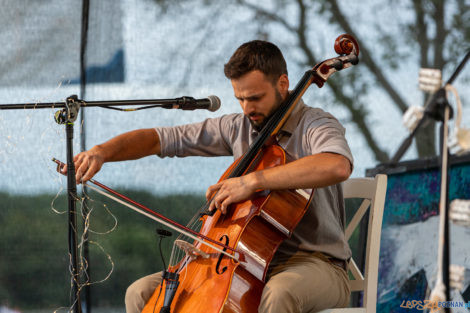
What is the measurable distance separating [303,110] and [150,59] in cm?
107

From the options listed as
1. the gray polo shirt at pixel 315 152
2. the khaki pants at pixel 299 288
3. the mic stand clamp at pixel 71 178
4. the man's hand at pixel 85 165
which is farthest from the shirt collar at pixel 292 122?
the mic stand clamp at pixel 71 178

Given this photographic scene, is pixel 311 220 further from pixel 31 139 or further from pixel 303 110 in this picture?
pixel 31 139

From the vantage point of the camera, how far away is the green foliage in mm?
2580

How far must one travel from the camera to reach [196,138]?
6.98 feet

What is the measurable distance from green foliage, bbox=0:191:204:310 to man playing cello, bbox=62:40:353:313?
0.71 m

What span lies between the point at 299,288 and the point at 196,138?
760mm

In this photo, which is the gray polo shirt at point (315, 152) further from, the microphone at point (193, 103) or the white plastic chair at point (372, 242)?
the microphone at point (193, 103)

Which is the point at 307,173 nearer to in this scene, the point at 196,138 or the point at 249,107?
the point at 249,107

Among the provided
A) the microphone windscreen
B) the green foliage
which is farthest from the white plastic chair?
the green foliage

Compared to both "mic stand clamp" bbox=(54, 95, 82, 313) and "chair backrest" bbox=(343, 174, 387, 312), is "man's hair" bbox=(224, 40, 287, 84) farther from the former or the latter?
"mic stand clamp" bbox=(54, 95, 82, 313)

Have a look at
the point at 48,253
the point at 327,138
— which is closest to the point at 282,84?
the point at 327,138

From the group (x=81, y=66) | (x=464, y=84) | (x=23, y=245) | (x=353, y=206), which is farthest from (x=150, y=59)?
(x=464, y=84)

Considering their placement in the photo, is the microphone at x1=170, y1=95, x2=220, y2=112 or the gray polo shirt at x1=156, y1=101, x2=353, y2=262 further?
the gray polo shirt at x1=156, y1=101, x2=353, y2=262

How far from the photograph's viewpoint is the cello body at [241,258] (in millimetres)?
1538
